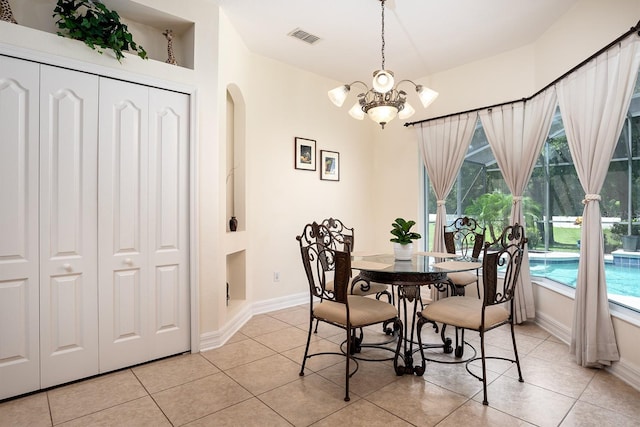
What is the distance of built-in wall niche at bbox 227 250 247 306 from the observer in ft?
13.0

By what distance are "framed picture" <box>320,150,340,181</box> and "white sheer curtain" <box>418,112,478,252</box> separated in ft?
3.82

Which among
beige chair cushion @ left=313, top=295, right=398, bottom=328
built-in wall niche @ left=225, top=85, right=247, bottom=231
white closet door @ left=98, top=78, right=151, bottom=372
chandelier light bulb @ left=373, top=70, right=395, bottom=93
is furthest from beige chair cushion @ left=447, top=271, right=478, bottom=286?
white closet door @ left=98, top=78, right=151, bottom=372

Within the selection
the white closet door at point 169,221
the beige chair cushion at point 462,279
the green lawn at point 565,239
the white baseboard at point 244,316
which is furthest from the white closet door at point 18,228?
the green lawn at point 565,239

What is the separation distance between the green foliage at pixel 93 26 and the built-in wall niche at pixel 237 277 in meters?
2.24

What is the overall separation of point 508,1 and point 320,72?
2.30 m

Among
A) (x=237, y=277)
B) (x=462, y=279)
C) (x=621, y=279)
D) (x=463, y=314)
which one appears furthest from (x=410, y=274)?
(x=237, y=277)

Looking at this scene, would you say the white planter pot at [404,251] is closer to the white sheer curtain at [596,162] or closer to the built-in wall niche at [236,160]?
the white sheer curtain at [596,162]

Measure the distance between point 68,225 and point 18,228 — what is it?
265mm

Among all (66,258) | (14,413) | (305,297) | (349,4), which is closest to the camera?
(14,413)

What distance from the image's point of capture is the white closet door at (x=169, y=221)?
2.81 m

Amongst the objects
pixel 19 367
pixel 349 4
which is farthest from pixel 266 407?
pixel 349 4

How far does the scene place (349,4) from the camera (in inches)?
124

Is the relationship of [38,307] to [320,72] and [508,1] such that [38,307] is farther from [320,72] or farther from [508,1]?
[508,1]

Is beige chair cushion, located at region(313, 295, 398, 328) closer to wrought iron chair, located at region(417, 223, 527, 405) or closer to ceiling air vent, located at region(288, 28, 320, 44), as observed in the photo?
wrought iron chair, located at region(417, 223, 527, 405)
